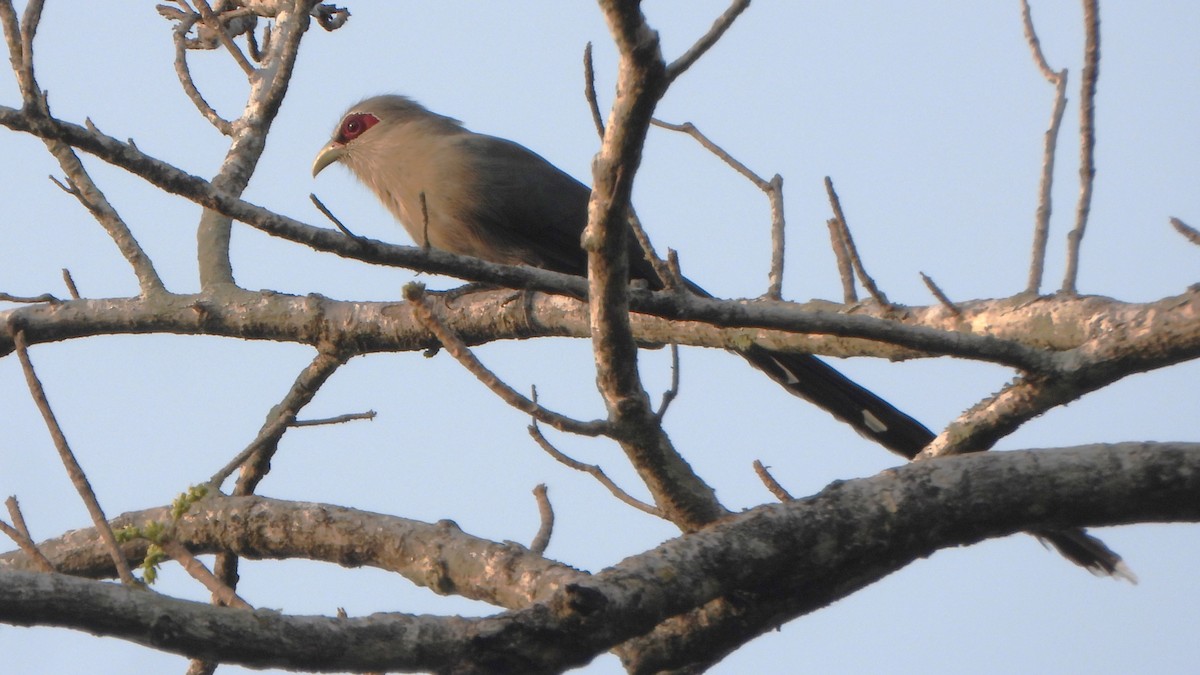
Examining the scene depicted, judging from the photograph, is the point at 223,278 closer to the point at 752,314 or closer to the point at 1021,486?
the point at 752,314

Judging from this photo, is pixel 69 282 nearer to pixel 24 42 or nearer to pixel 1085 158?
pixel 24 42

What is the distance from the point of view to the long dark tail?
358 cm

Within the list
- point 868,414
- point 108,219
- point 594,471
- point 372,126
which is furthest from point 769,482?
point 372,126

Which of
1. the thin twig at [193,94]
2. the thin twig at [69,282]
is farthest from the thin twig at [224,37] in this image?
the thin twig at [69,282]

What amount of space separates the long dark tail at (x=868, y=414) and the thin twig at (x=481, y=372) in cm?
167

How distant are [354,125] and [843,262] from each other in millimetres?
4559

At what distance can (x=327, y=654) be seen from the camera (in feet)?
6.31

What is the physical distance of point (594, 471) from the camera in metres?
3.09

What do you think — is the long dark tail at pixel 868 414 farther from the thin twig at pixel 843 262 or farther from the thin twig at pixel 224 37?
the thin twig at pixel 224 37

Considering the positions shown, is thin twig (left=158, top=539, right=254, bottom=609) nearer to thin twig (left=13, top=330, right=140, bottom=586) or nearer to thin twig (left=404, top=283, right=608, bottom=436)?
thin twig (left=13, top=330, right=140, bottom=586)

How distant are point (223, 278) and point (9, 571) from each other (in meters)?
3.00

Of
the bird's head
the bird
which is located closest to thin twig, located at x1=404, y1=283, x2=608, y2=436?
the bird

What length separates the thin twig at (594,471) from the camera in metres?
2.80

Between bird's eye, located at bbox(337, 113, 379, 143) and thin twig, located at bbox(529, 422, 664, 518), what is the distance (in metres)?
4.62
